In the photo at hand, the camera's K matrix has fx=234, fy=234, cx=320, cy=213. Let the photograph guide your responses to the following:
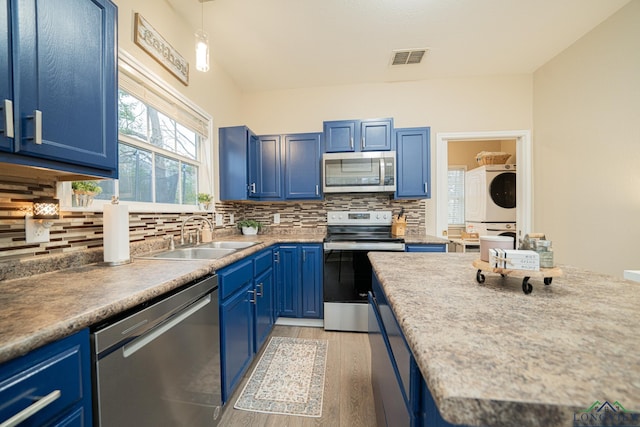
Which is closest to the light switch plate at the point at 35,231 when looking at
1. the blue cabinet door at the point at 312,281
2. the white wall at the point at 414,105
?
the blue cabinet door at the point at 312,281

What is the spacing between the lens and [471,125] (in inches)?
113

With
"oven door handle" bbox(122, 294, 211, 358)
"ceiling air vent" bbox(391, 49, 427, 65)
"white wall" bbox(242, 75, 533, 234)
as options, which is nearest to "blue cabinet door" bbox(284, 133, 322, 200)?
"white wall" bbox(242, 75, 533, 234)

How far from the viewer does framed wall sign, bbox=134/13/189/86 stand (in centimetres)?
151

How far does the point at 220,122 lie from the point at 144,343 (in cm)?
233

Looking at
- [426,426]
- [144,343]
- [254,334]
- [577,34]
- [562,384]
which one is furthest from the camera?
[577,34]

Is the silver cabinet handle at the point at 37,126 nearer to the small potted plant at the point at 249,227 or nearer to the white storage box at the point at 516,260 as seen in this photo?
the white storage box at the point at 516,260

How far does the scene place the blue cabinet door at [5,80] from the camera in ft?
2.27

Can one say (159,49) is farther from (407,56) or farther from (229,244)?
(407,56)

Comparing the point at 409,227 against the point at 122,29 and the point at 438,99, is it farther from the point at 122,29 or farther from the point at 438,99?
the point at 122,29

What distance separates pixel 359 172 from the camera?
2580 millimetres

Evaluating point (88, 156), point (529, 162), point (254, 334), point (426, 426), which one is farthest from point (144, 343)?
point (529, 162)

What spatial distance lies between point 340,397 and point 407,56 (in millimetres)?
3076

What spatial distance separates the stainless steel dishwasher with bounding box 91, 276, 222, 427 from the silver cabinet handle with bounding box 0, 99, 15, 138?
2.09 feet

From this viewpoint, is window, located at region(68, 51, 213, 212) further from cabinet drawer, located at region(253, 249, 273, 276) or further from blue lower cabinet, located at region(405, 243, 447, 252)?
blue lower cabinet, located at region(405, 243, 447, 252)
